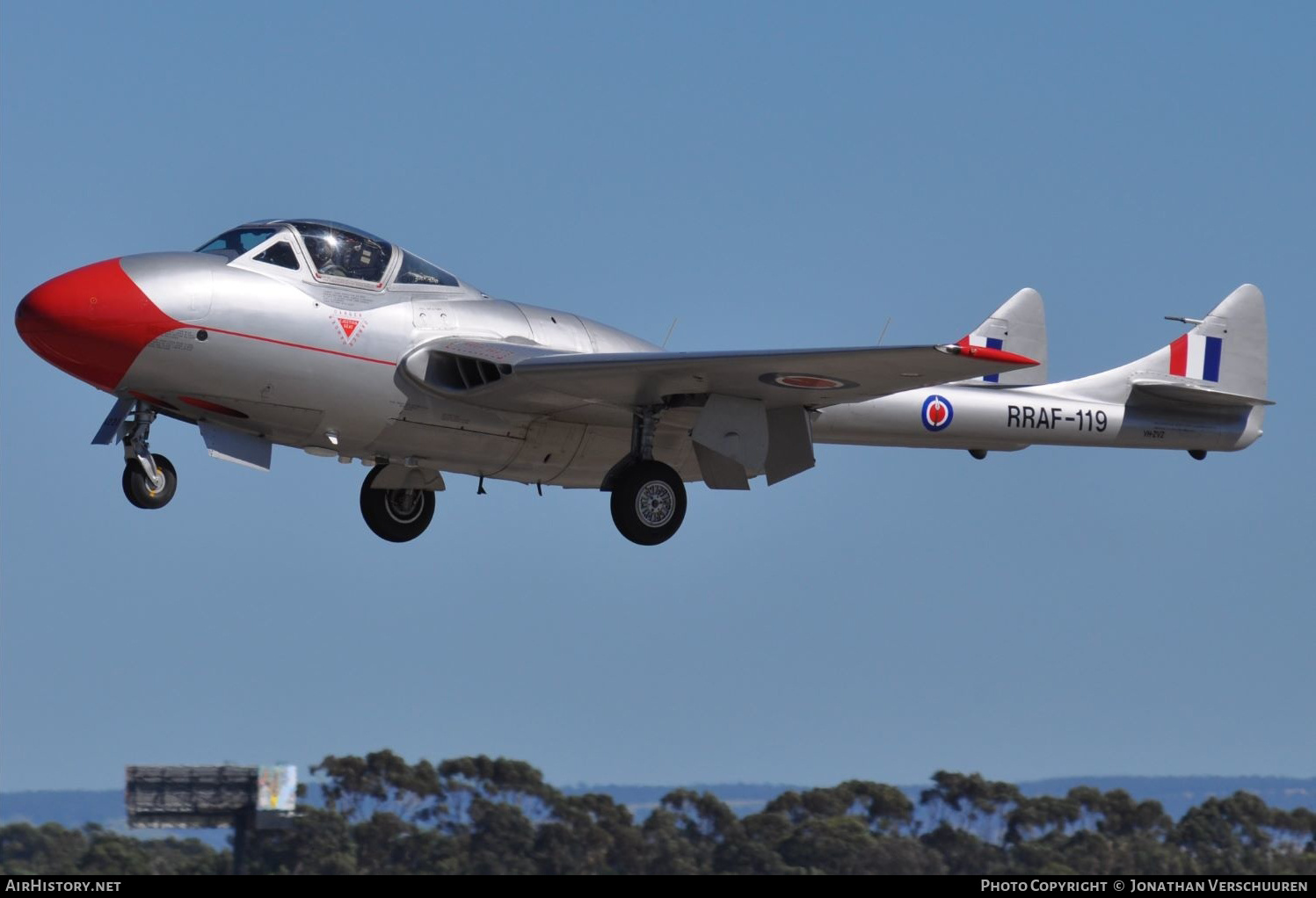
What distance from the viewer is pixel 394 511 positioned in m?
19.5

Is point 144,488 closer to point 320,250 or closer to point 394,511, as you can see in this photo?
point 320,250

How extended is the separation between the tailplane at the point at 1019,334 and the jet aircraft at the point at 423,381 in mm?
848

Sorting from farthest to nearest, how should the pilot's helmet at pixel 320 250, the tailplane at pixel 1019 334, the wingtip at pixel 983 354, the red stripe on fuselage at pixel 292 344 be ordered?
1. the tailplane at pixel 1019 334
2. the pilot's helmet at pixel 320 250
3. the red stripe on fuselage at pixel 292 344
4. the wingtip at pixel 983 354

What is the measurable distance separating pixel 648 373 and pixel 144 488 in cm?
480

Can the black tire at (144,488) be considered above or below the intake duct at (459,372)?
below

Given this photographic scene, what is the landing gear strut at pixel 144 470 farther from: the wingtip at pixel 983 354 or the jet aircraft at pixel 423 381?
the wingtip at pixel 983 354

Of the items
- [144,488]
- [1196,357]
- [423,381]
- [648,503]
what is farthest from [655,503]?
[1196,357]

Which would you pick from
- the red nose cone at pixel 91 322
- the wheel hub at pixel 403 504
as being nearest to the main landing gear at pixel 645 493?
the wheel hub at pixel 403 504

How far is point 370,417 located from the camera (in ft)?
55.4

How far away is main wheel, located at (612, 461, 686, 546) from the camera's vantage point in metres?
17.7

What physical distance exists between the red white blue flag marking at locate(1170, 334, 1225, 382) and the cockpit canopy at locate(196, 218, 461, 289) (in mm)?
9917

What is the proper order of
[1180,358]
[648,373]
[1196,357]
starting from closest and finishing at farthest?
1. [648,373]
2. [1180,358]
3. [1196,357]

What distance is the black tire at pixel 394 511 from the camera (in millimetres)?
19469
